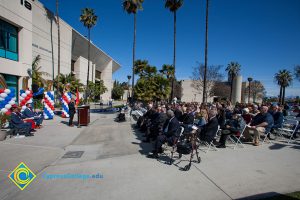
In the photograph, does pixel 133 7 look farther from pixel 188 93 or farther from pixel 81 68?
pixel 188 93

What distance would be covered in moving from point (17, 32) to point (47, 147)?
18.0m

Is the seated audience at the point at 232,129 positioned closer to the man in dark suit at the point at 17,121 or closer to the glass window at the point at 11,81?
the man in dark suit at the point at 17,121

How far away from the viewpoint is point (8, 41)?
58.8 feet

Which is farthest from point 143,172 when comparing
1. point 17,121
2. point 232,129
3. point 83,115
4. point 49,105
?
point 49,105

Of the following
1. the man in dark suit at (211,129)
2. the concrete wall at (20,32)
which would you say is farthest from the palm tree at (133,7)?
the man in dark suit at (211,129)

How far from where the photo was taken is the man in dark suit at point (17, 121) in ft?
26.9

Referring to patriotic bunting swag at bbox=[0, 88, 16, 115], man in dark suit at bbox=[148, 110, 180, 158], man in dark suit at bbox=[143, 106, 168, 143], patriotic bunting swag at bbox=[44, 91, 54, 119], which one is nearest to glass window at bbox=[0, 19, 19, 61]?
patriotic bunting swag at bbox=[44, 91, 54, 119]

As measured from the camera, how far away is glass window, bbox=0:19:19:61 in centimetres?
1719

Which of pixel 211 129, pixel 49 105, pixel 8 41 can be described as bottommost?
pixel 211 129

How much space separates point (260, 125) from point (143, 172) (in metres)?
5.52

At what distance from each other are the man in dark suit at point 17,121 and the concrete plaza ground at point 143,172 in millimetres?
902

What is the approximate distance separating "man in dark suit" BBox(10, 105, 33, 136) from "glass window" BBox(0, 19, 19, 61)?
41.0 ft

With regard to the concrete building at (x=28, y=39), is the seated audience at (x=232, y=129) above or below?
below

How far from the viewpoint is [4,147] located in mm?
6797
